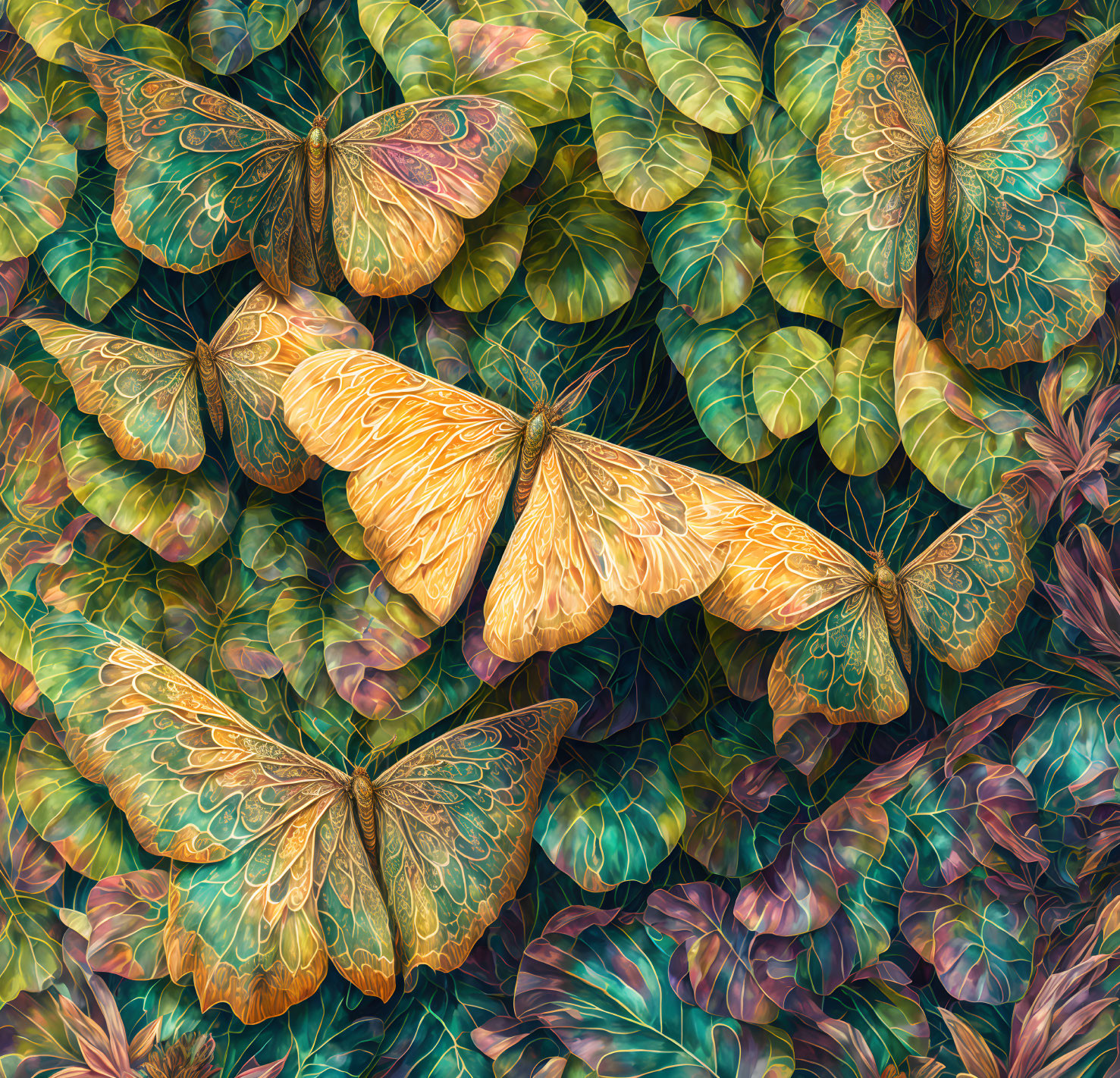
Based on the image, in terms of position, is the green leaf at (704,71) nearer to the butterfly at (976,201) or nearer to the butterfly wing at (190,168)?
the butterfly at (976,201)

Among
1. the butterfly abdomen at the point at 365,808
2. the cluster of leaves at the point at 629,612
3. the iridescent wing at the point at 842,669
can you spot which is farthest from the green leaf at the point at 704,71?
the butterfly abdomen at the point at 365,808

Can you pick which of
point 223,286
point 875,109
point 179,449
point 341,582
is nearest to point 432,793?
point 341,582

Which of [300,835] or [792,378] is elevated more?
[792,378]

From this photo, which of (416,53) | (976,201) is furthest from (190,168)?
(976,201)

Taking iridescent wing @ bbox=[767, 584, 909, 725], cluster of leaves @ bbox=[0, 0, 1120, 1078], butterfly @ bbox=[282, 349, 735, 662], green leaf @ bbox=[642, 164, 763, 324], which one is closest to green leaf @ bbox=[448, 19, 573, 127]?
cluster of leaves @ bbox=[0, 0, 1120, 1078]

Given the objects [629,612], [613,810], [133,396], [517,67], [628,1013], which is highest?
[517,67]

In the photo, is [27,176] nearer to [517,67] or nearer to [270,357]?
[270,357]

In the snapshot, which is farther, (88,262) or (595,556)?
(88,262)
